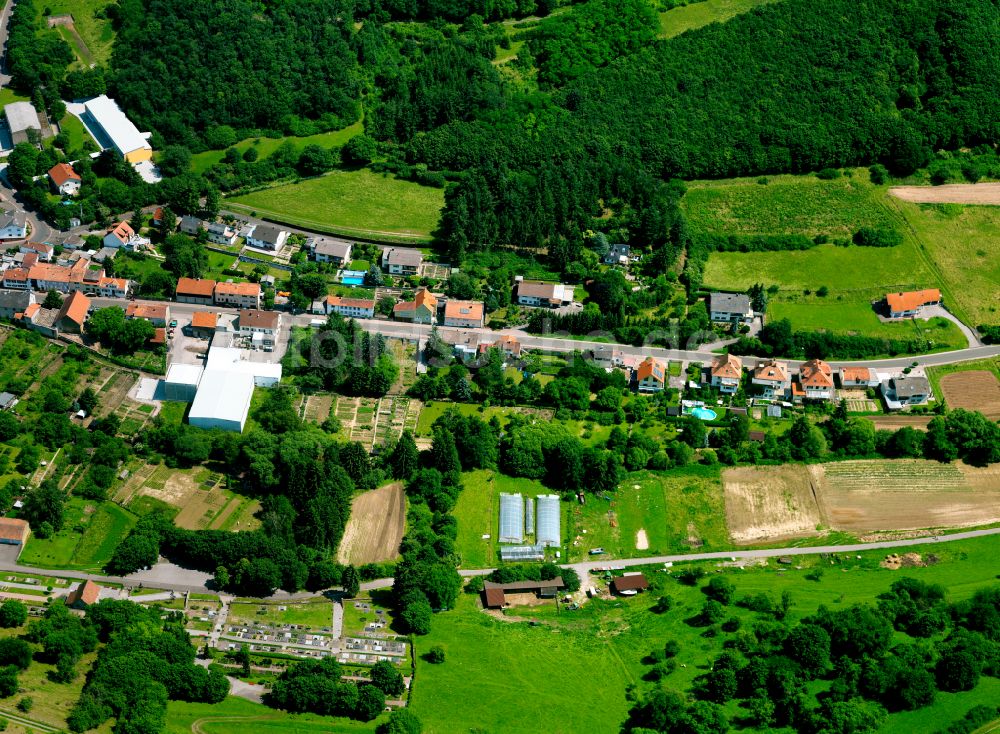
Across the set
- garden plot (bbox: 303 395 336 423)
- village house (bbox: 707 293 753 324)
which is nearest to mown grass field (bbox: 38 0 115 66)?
garden plot (bbox: 303 395 336 423)

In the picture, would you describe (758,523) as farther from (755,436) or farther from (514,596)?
(514,596)

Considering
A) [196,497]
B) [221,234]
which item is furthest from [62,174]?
[196,497]

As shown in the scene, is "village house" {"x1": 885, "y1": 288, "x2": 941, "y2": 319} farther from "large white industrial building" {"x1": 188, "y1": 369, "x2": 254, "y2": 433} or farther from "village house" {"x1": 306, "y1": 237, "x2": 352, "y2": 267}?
"large white industrial building" {"x1": 188, "y1": 369, "x2": 254, "y2": 433}


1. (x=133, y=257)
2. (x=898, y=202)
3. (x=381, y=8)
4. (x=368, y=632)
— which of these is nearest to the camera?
(x=368, y=632)

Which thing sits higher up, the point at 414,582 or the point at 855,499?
the point at 855,499

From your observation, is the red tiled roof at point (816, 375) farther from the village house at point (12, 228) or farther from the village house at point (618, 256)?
the village house at point (12, 228)

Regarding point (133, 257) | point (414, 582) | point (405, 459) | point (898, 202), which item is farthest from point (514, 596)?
point (898, 202)
